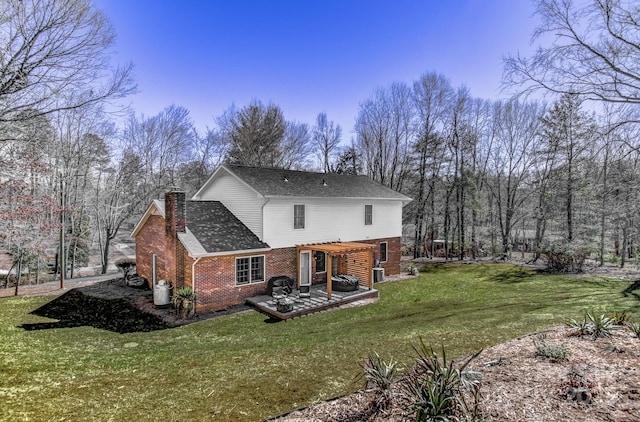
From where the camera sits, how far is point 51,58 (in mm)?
6996

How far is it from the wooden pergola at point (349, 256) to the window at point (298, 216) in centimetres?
99

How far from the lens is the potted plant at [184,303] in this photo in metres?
11.1

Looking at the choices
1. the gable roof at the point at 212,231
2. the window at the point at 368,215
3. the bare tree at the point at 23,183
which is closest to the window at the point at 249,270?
the gable roof at the point at 212,231

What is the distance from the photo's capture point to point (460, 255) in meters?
25.8

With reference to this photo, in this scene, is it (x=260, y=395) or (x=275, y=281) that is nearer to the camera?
(x=260, y=395)

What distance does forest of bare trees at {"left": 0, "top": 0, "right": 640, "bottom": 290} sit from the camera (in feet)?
22.2

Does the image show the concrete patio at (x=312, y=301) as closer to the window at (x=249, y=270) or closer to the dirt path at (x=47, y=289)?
the window at (x=249, y=270)

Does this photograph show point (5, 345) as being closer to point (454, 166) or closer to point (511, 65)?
point (511, 65)

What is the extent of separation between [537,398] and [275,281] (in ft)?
35.5

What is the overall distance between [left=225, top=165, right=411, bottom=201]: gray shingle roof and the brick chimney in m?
3.14

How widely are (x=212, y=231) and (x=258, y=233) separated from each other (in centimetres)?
195

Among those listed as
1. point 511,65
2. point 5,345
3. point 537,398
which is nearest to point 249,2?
point 511,65

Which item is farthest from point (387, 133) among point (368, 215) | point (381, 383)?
point (381, 383)

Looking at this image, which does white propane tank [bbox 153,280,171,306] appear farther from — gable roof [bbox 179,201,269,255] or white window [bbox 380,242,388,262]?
white window [bbox 380,242,388,262]
